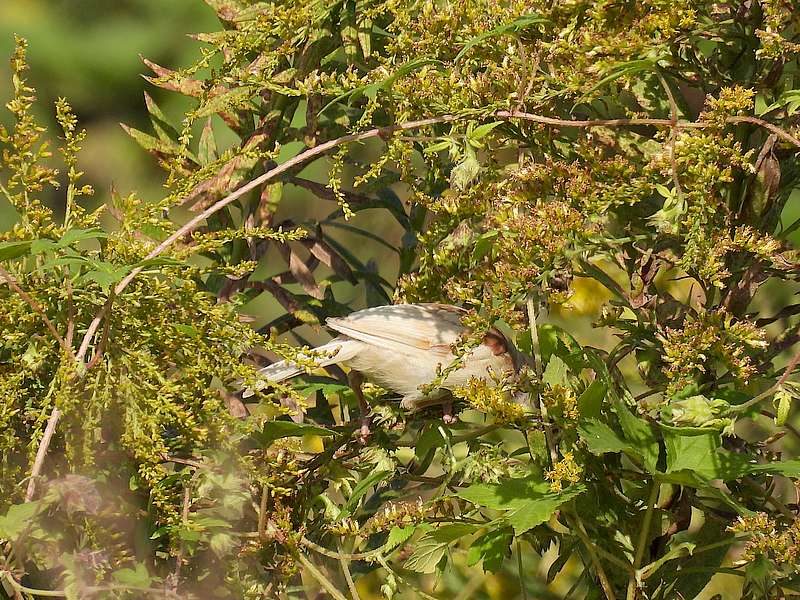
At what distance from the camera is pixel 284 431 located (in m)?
1.12

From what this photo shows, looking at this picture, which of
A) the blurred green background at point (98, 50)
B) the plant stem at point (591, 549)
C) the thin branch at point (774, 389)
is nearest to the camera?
the thin branch at point (774, 389)

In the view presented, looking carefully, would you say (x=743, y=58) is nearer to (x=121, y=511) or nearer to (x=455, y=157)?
(x=455, y=157)

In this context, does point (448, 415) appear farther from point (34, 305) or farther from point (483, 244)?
point (34, 305)

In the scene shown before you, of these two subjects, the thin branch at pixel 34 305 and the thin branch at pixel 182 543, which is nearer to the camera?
the thin branch at pixel 34 305

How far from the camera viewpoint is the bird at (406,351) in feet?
3.89

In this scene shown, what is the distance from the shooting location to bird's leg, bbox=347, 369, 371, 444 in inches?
45.9

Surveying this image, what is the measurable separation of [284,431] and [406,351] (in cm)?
18

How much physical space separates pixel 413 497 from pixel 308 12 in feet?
1.93

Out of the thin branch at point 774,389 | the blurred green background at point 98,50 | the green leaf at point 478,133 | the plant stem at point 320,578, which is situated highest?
the green leaf at point 478,133

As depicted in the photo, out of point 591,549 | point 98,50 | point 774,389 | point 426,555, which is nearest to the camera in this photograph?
point 774,389

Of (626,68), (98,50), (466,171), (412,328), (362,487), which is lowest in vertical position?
(98,50)

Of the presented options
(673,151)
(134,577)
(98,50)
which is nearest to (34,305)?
(134,577)

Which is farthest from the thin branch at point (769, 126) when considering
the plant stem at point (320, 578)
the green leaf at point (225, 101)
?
the plant stem at point (320, 578)

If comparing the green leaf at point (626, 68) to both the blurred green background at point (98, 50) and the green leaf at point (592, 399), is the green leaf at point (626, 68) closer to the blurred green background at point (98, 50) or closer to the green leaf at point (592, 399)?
the green leaf at point (592, 399)
